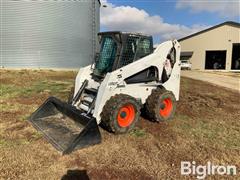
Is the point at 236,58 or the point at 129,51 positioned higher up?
the point at 236,58

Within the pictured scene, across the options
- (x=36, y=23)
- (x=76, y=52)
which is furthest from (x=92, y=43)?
(x=36, y=23)

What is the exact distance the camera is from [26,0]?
70.0 ft

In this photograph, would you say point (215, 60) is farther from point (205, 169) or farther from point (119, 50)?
point (205, 169)

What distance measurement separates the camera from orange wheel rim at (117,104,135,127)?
521 cm

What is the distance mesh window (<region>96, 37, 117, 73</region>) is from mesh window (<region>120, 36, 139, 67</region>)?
0.90 feet

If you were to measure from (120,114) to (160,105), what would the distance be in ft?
4.22

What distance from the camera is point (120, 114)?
5184mm

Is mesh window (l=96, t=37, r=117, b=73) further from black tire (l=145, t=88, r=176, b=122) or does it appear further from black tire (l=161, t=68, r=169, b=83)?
black tire (l=161, t=68, r=169, b=83)

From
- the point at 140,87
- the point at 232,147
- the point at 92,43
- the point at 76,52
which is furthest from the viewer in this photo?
the point at 92,43

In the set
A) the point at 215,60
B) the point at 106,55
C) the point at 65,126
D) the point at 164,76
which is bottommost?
the point at 65,126

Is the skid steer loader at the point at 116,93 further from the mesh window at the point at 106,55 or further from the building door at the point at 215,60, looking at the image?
the building door at the point at 215,60

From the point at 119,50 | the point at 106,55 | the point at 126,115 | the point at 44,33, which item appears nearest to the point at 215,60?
the point at 44,33

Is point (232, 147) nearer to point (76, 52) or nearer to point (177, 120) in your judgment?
point (177, 120)

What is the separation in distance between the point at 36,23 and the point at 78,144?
64.9 ft
